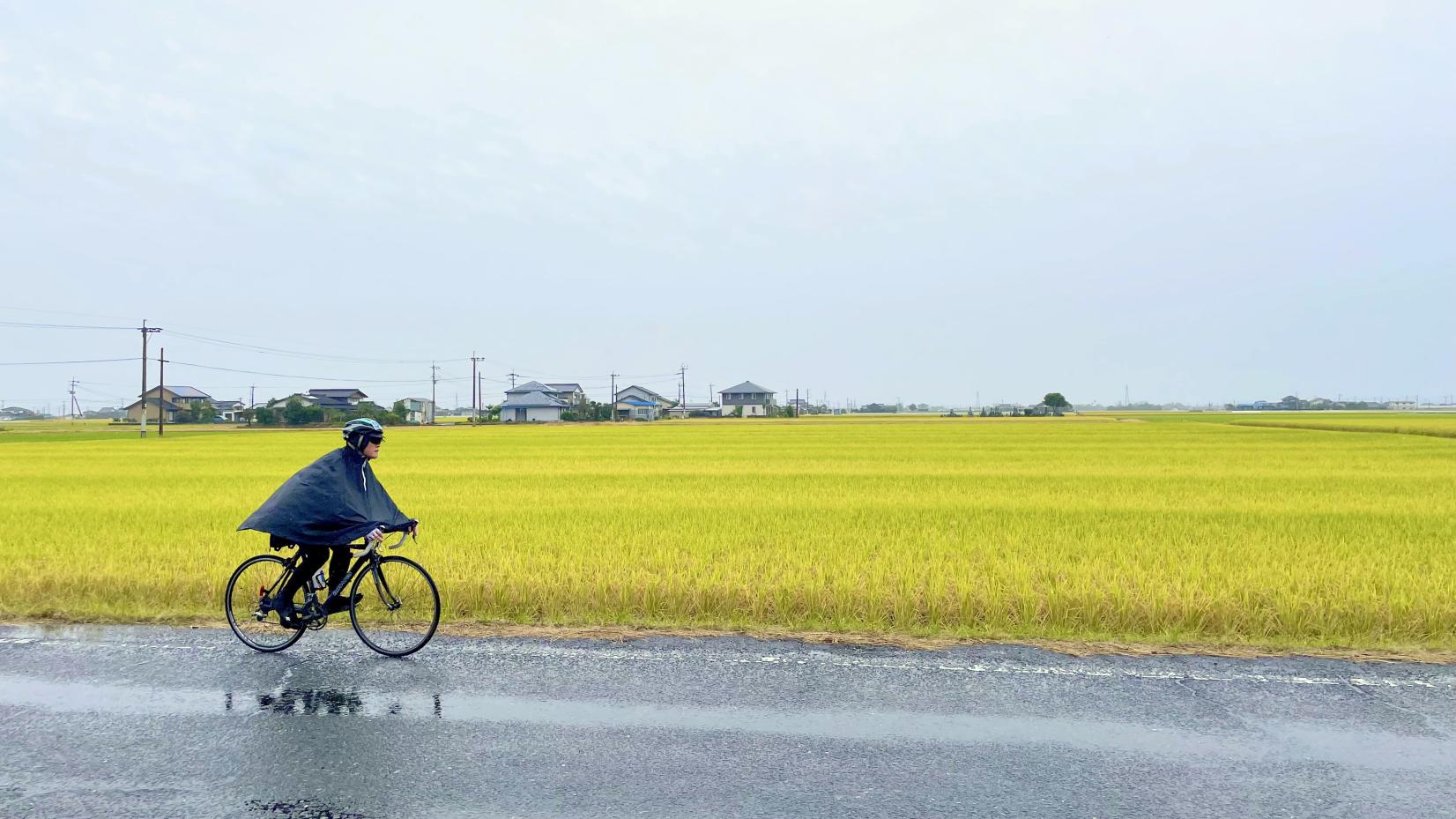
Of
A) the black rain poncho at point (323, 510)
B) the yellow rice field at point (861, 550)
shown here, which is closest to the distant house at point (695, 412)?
the yellow rice field at point (861, 550)

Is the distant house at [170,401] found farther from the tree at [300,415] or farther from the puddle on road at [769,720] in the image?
the puddle on road at [769,720]

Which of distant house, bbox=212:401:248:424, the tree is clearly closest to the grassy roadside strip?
the tree

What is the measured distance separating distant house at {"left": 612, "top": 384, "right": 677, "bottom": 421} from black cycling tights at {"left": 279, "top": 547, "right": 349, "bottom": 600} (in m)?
108

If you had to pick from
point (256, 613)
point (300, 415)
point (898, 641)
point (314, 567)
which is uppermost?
point (300, 415)

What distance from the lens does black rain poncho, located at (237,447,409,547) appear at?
545cm

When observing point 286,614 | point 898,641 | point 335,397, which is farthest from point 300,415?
point 898,641

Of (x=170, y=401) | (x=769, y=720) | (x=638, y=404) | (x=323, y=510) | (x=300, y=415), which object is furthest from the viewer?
(x=638, y=404)

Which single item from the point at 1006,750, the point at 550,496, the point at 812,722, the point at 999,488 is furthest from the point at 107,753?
the point at 999,488

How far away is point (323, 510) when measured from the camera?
544cm

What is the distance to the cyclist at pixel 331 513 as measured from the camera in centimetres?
545

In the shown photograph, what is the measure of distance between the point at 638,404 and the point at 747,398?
18.9 m

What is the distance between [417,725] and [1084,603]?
5.42 meters

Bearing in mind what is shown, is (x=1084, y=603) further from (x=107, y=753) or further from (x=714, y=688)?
(x=107, y=753)

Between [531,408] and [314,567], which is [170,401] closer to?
[531,408]
